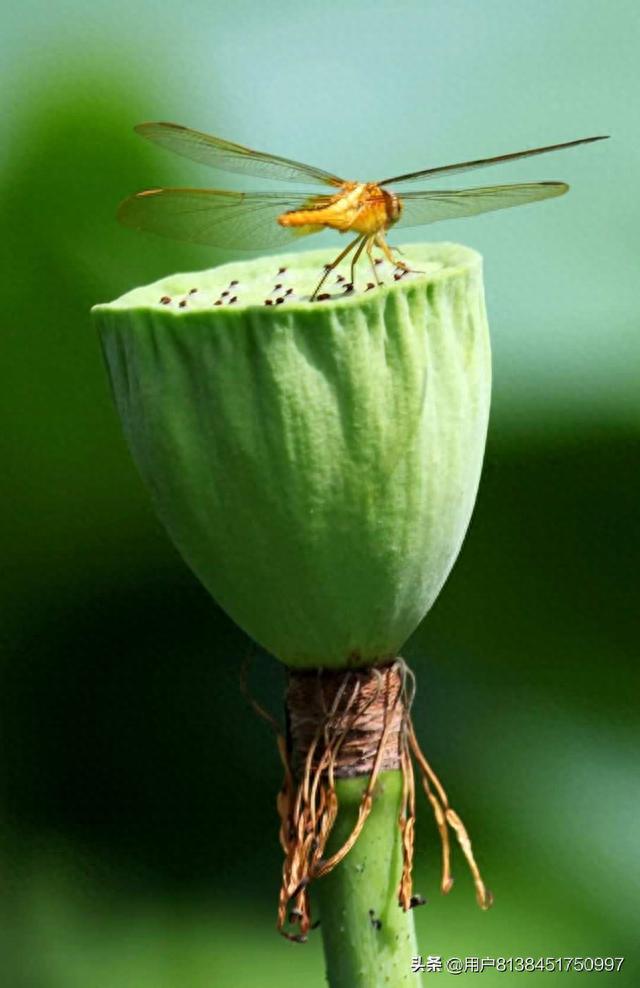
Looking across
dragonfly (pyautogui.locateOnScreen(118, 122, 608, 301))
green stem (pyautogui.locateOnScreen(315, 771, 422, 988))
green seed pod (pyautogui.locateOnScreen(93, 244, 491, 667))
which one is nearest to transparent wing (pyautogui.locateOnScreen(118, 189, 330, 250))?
dragonfly (pyautogui.locateOnScreen(118, 122, 608, 301))

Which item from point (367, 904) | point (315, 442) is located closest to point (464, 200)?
point (315, 442)

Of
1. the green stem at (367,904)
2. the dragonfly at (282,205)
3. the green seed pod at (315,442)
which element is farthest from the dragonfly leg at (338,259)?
the green stem at (367,904)

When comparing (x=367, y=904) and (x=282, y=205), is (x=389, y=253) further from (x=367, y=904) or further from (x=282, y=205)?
(x=367, y=904)

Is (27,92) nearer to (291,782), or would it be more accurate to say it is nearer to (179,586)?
(179,586)

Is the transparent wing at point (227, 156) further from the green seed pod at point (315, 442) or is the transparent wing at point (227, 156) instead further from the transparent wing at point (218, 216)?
the green seed pod at point (315, 442)

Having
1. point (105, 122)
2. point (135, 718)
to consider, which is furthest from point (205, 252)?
point (135, 718)

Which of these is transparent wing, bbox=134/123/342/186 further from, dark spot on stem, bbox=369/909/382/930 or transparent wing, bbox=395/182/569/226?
dark spot on stem, bbox=369/909/382/930
